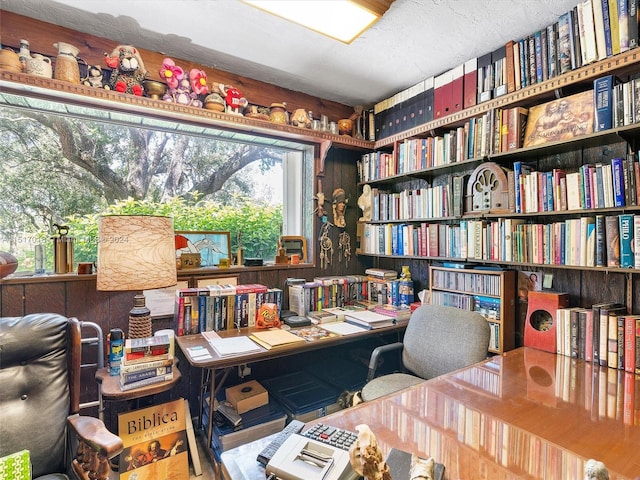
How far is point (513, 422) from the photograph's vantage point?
1107 mm

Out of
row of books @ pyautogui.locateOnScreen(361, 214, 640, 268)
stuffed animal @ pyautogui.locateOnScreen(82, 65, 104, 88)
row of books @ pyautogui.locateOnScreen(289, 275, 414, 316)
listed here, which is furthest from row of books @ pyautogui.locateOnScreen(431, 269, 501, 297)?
stuffed animal @ pyautogui.locateOnScreen(82, 65, 104, 88)

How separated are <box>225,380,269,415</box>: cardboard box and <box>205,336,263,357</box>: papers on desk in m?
0.36

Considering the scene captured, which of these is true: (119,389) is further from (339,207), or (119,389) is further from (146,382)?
(339,207)

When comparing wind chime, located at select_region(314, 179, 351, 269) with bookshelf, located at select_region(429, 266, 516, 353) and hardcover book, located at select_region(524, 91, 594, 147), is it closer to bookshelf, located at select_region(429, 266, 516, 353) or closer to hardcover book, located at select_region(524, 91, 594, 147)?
bookshelf, located at select_region(429, 266, 516, 353)

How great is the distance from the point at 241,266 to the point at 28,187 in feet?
4.37

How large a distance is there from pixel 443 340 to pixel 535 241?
0.74 meters

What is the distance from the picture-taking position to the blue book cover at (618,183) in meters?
1.51

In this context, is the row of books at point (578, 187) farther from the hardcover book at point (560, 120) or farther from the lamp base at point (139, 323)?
the lamp base at point (139, 323)

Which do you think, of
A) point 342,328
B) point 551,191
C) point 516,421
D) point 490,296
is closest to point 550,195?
point 551,191

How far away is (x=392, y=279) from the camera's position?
271 centimetres

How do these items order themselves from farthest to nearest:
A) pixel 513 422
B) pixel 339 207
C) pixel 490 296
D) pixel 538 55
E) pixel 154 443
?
pixel 339 207, pixel 490 296, pixel 538 55, pixel 154 443, pixel 513 422

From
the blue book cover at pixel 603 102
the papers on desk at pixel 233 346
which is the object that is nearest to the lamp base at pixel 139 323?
the papers on desk at pixel 233 346

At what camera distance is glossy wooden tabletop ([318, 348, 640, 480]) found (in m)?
0.90

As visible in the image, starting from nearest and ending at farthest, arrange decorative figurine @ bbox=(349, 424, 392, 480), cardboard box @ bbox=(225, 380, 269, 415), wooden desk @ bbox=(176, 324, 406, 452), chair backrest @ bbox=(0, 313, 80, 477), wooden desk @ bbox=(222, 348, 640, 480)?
1. decorative figurine @ bbox=(349, 424, 392, 480)
2. wooden desk @ bbox=(222, 348, 640, 480)
3. chair backrest @ bbox=(0, 313, 80, 477)
4. wooden desk @ bbox=(176, 324, 406, 452)
5. cardboard box @ bbox=(225, 380, 269, 415)
